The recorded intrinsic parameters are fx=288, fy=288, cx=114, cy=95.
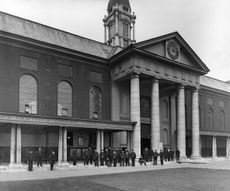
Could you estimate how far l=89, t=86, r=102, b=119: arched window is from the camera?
114ft

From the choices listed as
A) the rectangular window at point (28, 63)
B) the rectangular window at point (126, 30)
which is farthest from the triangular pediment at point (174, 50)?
the rectangular window at point (126, 30)

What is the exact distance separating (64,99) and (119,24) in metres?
31.9

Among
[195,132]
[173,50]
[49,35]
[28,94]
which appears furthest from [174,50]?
[28,94]

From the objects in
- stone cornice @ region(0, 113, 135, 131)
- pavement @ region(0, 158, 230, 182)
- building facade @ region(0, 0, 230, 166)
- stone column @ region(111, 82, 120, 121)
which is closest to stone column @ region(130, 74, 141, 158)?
building facade @ region(0, 0, 230, 166)

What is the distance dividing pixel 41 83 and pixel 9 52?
4.47 meters

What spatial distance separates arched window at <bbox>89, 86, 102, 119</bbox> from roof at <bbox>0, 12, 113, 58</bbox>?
4.61 m

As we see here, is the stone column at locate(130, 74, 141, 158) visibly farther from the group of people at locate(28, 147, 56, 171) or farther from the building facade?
the group of people at locate(28, 147, 56, 171)

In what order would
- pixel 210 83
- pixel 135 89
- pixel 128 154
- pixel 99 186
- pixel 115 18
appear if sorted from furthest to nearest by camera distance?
1. pixel 115 18
2. pixel 210 83
3. pixel 135 89
4. pixel 128 154
5. pixel 99 186

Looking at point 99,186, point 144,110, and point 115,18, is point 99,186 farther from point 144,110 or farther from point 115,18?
point 115,18

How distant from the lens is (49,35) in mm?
34250

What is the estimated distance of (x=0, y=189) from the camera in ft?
42.7

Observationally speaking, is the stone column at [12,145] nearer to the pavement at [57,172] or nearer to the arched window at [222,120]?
the pavement at [57,172]

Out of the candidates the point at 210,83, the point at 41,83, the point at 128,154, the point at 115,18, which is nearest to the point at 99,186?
the point at 128,154

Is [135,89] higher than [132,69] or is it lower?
lower
